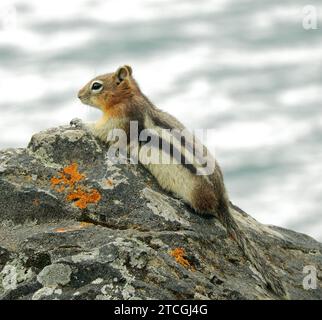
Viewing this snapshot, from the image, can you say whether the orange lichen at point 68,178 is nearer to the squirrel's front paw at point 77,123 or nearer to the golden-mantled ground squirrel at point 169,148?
the golden-mantled ground squirrel at point 169,148

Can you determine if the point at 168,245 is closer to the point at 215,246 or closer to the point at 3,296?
the point at 215,246

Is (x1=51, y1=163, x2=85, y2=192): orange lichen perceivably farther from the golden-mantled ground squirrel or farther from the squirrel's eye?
the squirrel's eye

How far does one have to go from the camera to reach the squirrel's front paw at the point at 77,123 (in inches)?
420

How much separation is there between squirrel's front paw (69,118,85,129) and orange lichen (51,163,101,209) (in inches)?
64.0

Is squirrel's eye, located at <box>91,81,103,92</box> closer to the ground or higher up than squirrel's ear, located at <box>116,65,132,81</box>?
closer to the ground

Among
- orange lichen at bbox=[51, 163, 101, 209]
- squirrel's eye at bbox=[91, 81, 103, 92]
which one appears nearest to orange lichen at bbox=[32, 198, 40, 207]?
orange lichen at bbox=[51, 163, 101, 209]

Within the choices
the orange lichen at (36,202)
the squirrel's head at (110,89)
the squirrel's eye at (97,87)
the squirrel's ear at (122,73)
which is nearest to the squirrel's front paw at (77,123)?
the squirrel's head at (110,89)

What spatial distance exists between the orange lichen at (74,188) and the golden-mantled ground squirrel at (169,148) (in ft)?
3.41

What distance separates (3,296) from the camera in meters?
7.38

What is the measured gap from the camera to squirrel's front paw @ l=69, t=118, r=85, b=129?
10.7m

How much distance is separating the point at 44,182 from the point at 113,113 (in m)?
2.65

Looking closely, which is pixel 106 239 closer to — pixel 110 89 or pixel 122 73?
pixel 110 89

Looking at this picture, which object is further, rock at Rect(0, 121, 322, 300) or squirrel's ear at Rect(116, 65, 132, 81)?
squirrel's ear at Rect(116, 65, 132, 81)
